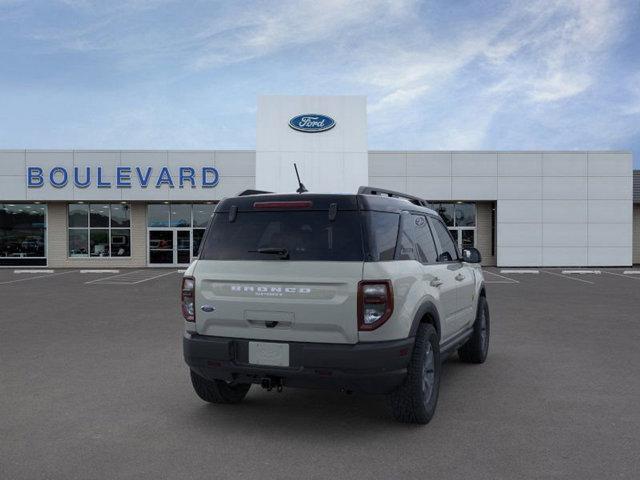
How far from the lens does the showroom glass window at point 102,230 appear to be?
1145 inches

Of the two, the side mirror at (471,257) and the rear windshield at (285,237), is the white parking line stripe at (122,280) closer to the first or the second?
the side mirror at (471,257)

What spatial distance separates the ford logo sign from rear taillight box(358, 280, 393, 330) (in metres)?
21.6

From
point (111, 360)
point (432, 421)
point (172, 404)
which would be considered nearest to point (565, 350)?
point (432, 421)

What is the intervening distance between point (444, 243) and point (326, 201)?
2172 mm

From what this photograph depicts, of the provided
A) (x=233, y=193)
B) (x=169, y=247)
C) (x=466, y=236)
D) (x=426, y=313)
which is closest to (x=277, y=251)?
(x=426, y=313)

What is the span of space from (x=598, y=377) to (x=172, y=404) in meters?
4.58

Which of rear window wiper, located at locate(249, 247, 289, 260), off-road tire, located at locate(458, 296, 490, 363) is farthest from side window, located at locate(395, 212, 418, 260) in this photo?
off-road tire, located at locate(458, 296, 490, 363)

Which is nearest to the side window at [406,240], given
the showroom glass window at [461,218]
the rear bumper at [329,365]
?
the rear bumper at [329,365]

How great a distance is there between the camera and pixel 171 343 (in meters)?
8.30

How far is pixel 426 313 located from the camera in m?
4.74

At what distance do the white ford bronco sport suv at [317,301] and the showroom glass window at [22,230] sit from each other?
27.9 meters

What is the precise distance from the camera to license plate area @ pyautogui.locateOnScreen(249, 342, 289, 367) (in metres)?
Answer: 4.22

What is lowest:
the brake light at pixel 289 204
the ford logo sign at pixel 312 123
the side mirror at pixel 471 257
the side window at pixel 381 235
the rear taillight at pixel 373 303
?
the rear taillight at pixel 373 303

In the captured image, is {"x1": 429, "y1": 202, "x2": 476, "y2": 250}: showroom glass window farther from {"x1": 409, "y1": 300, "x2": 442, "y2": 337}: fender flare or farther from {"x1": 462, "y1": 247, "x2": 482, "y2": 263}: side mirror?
{"x1": 409, "y1": 300, "x2": 442, "y2": 337}: fender flare
